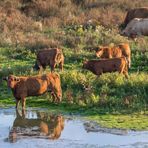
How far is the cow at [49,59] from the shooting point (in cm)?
2292

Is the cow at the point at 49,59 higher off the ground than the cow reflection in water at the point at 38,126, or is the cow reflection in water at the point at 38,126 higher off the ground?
the cow at the point at 49,59

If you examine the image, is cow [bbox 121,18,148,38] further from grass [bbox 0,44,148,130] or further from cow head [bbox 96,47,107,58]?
grass [bbox 0,44,148,130]

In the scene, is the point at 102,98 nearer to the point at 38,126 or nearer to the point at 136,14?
the point at 38,126

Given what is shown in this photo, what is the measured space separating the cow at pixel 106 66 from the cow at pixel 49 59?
211 centimetres

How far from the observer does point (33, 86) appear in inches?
721

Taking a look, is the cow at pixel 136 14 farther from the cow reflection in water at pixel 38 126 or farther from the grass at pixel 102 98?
the cow reflection in water at pixel 38 126

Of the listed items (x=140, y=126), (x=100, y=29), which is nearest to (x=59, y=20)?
(x=100, y=29)

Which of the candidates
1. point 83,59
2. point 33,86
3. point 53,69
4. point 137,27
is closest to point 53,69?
point 53,69

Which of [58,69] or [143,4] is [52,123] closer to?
[58,69]

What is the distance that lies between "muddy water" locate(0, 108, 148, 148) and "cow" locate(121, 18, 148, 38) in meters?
14.7

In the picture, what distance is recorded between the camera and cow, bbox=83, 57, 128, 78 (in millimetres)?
20844

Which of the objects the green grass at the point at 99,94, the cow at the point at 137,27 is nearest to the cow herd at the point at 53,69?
the green grass at the point at 99,94

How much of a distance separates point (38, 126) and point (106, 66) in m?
5.34

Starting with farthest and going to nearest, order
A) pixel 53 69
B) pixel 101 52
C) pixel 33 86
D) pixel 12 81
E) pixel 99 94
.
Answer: pixel 101 52, pixel 53 69, pixel 99 94, pixel 33 86, pixel 12 81
